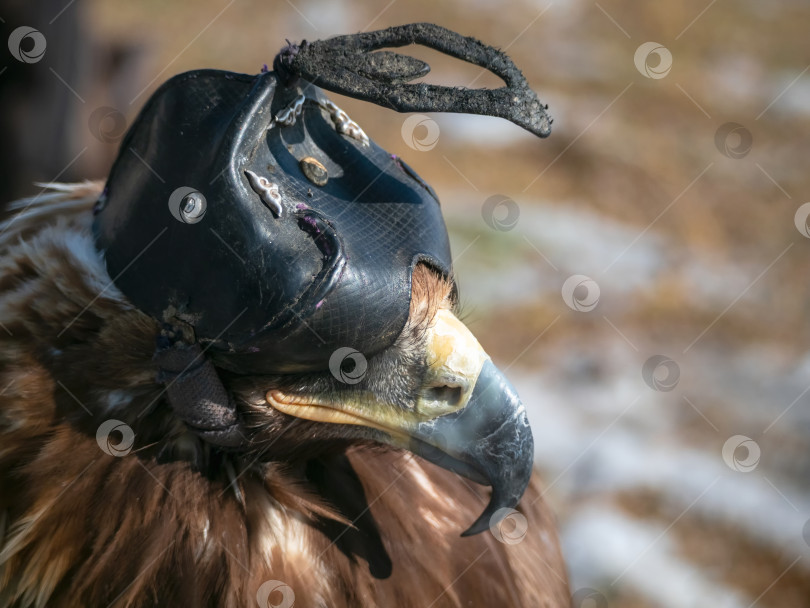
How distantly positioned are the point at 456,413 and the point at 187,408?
61 cm

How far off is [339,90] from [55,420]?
976mm

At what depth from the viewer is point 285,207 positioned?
1958mm

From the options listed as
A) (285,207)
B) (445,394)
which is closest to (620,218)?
(445,394)

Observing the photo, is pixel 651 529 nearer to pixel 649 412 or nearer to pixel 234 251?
pixel 649 412

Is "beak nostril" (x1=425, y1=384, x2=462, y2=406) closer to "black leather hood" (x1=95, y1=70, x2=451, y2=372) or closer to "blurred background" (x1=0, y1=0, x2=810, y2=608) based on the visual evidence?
"black leather hood" (x1=95, y1=70, x2=451, y2=372)

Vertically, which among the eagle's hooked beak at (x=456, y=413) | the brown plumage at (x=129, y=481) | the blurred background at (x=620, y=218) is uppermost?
the blurred background at (x=620, y=218)

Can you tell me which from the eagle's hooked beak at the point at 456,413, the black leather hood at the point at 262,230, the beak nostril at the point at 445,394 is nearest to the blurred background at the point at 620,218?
the eagle's hooked beak at the point at 456,413

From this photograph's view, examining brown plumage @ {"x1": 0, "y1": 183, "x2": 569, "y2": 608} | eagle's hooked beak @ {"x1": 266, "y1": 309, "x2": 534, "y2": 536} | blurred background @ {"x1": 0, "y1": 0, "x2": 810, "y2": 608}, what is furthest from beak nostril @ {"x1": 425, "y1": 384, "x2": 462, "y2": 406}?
blurred background @ {"x1": 0, "y1": 0, "x2": 810, "y2": 608}

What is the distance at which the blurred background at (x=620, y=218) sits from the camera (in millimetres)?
4977

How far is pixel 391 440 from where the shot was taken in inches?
86.2

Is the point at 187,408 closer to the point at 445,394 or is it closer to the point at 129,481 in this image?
the point at 129,481

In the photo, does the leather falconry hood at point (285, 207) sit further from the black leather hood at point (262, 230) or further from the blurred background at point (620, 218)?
the blurred background at point (620, 218)

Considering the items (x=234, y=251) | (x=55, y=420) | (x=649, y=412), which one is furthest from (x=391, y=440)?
(x=649, y=412)

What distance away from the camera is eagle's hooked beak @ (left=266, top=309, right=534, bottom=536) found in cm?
210
